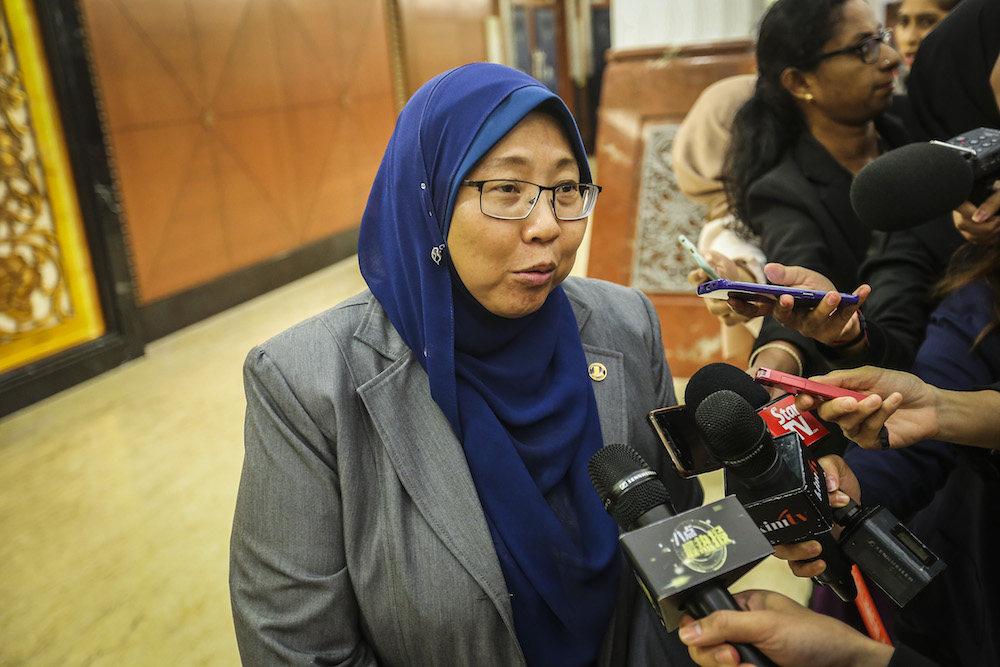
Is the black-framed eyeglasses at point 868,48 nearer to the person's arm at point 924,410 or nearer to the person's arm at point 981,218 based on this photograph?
the person's arm at point 981,218

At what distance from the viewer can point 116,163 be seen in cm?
432

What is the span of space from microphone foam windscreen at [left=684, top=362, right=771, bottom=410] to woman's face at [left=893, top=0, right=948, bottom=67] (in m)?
1.86

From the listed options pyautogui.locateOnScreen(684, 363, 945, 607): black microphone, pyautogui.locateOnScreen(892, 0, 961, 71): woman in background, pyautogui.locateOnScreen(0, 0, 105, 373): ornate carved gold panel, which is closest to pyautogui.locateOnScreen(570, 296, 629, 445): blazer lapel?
pyautogui.locateOnScreen(684, 363, 945, 607): black microphone

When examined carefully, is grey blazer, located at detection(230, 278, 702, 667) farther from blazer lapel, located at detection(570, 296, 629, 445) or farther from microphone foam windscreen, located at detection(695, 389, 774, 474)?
microphone foam windscreen, located at detection(695, 389, 774, 474)

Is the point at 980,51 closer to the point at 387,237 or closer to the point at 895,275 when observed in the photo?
the point at 895,275

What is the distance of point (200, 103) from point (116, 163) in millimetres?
873

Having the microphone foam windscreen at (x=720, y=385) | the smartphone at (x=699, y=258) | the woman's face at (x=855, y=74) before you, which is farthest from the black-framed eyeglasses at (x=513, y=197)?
the woman's face at (x=855, y=74)

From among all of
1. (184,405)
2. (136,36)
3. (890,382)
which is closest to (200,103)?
(136,36)

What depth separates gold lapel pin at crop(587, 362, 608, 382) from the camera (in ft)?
4.30

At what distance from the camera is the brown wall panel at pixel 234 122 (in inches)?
175

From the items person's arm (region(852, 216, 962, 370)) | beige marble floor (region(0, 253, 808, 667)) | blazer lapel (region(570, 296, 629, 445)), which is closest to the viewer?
blazer lapel (region(570, 296, 629, 445))

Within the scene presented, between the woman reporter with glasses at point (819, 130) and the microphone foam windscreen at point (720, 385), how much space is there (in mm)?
662

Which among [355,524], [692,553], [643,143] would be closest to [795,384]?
[692,553]

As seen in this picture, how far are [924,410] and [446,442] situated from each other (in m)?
0.71
